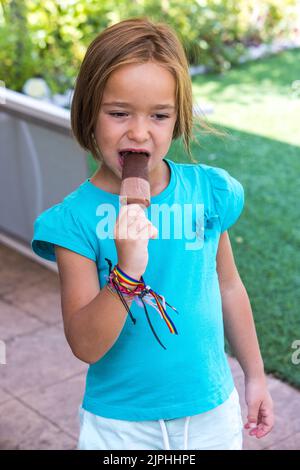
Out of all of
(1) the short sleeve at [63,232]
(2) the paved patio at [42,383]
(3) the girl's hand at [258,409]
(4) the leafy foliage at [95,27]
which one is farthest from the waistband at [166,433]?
(4) the leafy foliage at [95,27]

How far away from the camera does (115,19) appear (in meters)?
8.87

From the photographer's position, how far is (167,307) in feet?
6.20

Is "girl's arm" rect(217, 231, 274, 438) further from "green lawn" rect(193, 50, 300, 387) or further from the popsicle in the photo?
"green lawn" rect(193, 50, 300, 387)

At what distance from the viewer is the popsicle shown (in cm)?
164

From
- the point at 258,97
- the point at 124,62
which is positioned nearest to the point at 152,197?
the point at 124,62

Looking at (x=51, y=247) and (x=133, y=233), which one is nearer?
(x=133, y=233)

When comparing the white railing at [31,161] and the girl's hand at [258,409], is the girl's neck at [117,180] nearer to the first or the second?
the girl's hand at [258,409]

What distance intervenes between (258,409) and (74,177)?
9.75ft

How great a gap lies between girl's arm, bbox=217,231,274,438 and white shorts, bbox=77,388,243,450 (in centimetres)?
13

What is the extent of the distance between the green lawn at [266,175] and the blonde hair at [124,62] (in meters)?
0.33

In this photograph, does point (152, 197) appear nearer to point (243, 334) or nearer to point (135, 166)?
point (135, 166)

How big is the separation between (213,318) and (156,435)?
30cm

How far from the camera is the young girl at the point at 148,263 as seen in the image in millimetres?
1791
